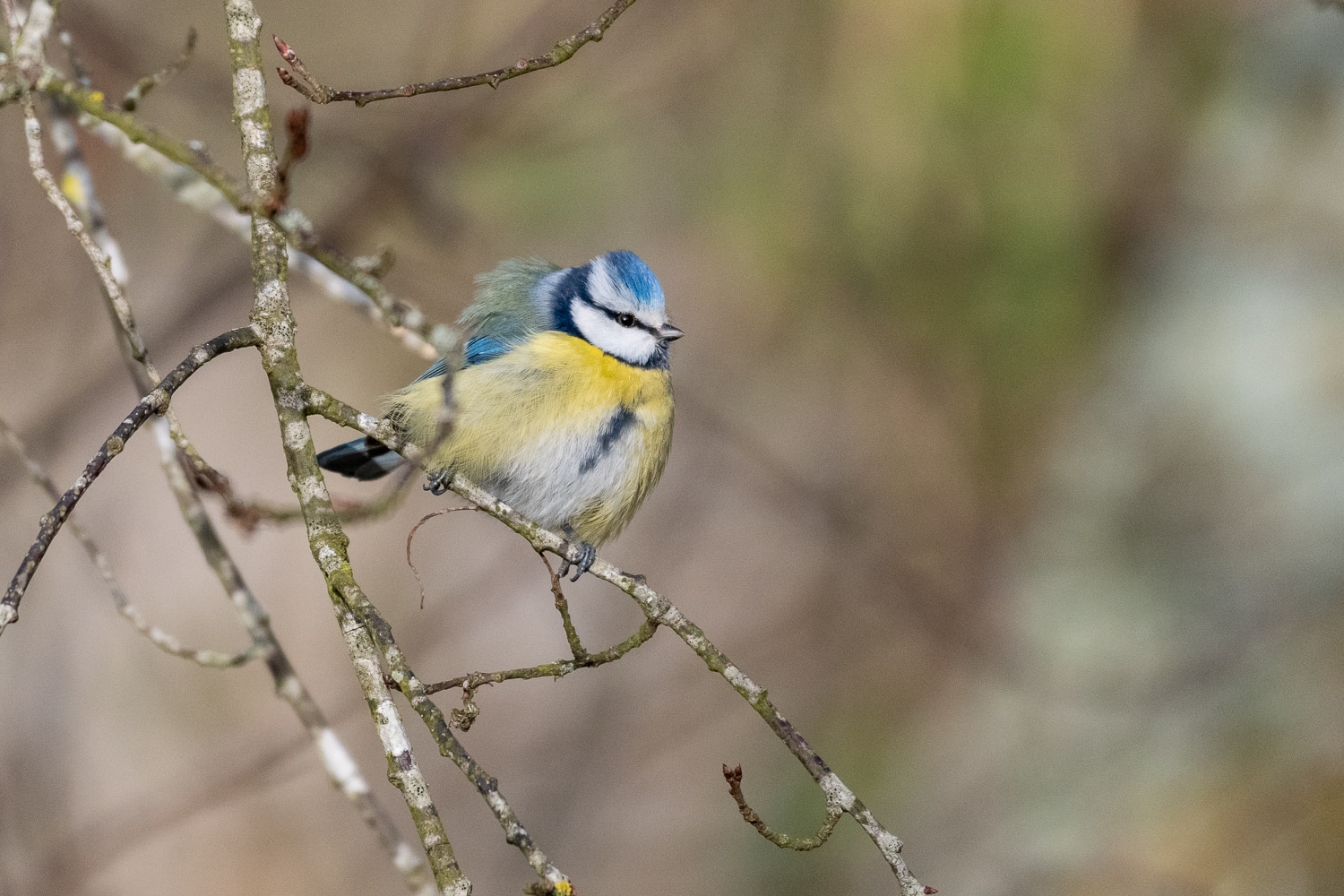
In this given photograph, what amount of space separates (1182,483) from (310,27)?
460 cm

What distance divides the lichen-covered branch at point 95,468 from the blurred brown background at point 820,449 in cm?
295

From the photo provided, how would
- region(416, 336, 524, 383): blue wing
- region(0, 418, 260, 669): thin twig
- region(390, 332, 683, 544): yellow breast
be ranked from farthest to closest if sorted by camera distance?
1. region(416, 336, 524, 383): blue wing
2. region(390, 332, 683, 544): yellow breast
3. region(0, 418, 260, 669): thin twig

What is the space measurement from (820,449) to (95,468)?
15.0 ft

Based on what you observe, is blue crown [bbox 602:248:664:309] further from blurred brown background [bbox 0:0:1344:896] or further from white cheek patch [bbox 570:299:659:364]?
blurred brown background [bbox 0:0:1344:896]

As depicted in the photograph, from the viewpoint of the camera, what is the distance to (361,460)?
329cm

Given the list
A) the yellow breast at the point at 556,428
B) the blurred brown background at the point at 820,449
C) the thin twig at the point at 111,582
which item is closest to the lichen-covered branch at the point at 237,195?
the yellow breast at the point at 556,428

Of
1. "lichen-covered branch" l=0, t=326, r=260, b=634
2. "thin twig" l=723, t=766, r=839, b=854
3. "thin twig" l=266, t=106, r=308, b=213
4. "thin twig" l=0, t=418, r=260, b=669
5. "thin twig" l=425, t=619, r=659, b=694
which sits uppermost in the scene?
"thin twig" l=0, t=418, r=260, b=669

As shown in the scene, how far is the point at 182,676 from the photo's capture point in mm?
Result: 4973

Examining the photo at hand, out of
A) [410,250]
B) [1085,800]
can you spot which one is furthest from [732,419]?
[1085,800]

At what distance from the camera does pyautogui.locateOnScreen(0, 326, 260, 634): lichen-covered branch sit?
4.28 feet

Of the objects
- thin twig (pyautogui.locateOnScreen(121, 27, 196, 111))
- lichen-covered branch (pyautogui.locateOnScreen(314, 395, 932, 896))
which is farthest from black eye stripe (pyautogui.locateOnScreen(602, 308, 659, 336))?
lichen-covered branch (pyautogui.locateOnScreen(314, 395, 932, 896))

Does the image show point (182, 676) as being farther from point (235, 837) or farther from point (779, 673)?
point (779, 673)

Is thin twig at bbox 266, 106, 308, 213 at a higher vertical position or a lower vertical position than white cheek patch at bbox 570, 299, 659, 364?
lower

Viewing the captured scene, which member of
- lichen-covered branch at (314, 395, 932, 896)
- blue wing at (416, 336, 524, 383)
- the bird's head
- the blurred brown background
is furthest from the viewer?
the blurred brown background
